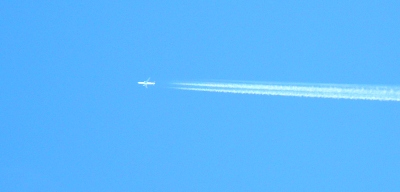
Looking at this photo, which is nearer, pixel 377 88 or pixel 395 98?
pixel 395 98

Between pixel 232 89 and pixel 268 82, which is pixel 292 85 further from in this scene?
pixel 232 89

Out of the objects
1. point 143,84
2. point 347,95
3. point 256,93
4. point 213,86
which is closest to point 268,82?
point 256,93

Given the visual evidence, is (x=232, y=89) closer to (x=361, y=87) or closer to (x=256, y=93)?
(x=256, y=93)

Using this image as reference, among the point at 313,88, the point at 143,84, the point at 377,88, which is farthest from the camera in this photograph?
the point at 143,84

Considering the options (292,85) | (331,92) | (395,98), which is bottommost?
(395,98)

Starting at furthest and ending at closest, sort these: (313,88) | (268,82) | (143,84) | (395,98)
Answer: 1. (143,84)
2. (268,82)
3. (313,88)
4. (395,98)

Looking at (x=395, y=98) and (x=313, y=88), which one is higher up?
(x=313, y=88)

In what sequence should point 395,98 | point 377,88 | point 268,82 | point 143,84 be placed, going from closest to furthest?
point 395,98
point 377,88
point 268,82
point 143,84

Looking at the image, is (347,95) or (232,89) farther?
(232,89)

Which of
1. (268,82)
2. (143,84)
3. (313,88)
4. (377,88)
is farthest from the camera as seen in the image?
(143,84)
